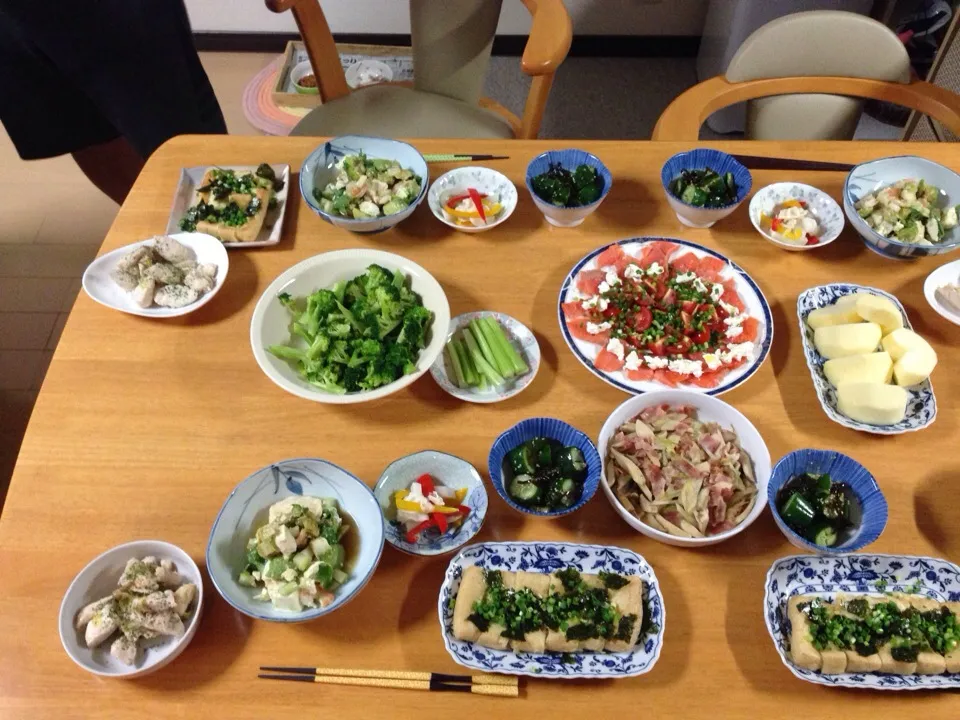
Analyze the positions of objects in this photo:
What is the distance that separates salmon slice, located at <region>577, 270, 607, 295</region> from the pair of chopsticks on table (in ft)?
3.16

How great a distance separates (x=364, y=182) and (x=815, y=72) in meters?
1.69

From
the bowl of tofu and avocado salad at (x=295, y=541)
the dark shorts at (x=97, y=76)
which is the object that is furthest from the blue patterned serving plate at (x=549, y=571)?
the dark shorts at (x=97, y=76)

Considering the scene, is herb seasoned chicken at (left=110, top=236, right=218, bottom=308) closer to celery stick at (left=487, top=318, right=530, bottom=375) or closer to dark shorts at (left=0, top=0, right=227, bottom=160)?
celery stick at (left=487, top=318, right=530, bottom=375)

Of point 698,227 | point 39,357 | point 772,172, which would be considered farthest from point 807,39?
point 39,357

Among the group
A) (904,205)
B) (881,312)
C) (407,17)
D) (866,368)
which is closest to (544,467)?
(866,368)

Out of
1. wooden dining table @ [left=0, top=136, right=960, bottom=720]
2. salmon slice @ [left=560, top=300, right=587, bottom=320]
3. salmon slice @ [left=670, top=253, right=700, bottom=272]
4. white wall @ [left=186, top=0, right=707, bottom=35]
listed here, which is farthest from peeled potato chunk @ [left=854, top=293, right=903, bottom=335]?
white wall @ [left=186, top=0, right=707, bottom=35]

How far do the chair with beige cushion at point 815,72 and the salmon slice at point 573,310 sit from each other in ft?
2.67

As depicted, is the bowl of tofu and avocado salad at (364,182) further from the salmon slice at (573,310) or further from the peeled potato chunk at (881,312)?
the peeled potato chunk at (881,312)

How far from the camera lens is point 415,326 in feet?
5.14

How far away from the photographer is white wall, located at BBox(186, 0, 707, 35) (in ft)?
14.1

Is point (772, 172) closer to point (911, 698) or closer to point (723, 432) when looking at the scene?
point (723, 432)

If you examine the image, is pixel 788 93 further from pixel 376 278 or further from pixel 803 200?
pixel 376 278

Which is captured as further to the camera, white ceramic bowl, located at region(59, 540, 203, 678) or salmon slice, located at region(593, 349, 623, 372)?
salmon slice, located at region(593, 349, 623, 372)

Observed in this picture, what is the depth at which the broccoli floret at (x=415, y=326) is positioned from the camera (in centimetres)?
156
